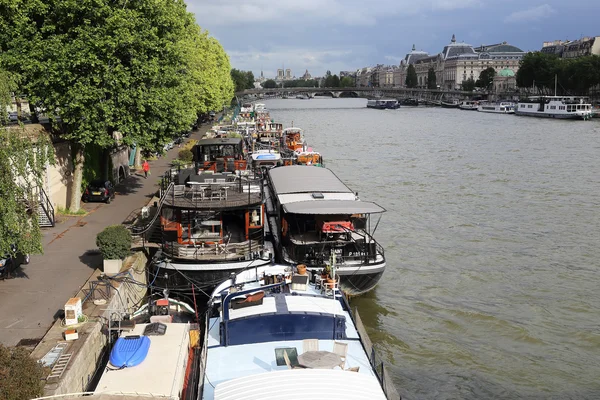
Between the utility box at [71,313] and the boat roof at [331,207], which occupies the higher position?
the boat roof at [331,207]

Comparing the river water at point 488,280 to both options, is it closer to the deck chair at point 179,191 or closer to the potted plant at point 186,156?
the deck chair at point 179,191

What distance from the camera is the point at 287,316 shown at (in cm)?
1186

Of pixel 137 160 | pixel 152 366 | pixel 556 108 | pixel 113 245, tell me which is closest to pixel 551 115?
pixel 556 108

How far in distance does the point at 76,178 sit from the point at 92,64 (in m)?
5.03

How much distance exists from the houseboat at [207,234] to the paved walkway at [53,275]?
84.6 inches

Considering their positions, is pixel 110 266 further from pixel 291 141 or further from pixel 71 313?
pixel 291 141

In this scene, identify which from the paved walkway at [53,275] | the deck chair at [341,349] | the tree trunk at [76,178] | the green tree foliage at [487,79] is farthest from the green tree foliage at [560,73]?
the deck chair at [341,349]

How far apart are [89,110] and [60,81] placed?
4.60 feet

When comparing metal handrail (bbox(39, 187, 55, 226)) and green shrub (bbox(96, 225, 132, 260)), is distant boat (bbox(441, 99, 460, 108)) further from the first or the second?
green shrub (bbox(96, 225, 132, 260))

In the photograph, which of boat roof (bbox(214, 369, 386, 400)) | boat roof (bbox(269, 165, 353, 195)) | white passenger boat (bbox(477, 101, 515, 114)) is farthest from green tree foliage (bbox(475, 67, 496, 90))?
boat roof (bbox(214, 369, 386, 400))

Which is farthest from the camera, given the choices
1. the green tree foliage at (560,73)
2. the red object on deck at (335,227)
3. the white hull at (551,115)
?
the green tree foliage at (560,73)

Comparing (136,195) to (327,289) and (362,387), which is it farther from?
(362,387)

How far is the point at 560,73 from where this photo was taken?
123938mm

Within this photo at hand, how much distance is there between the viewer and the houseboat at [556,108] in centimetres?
9681
